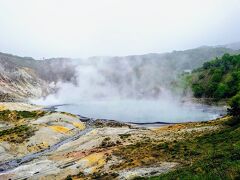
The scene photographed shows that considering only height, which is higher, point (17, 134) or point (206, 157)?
point (206, 157)

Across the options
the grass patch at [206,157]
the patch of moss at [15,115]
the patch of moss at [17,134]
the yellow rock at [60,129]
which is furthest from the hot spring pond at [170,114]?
the grass patch at [206,157]

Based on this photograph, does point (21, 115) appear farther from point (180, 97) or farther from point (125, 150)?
point (180, 97)

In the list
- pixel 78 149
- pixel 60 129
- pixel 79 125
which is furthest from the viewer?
pixel 79 125

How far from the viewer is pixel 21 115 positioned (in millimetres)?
107625

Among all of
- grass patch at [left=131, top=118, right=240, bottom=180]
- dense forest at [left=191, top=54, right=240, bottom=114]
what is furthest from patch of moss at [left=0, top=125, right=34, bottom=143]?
dense forest at [left=191, top=54, right=240, bottom=114]

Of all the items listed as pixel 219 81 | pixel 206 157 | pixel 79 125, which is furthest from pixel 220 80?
pixel 206 157

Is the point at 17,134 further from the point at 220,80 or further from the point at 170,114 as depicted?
the point at 220,80

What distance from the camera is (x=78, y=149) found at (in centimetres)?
6712

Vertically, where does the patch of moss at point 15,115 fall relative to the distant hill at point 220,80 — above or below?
below

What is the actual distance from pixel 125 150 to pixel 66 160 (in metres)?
10.1

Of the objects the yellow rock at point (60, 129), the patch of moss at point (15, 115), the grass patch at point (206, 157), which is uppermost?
the grass patch at point (206, 157)

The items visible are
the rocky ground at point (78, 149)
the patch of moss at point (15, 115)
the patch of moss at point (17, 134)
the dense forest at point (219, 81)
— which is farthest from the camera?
the dense forest at point (219, 81)

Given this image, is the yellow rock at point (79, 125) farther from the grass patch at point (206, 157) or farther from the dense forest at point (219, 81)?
the dense forest at point (219, 81)

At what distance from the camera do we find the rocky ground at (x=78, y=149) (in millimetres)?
45853
